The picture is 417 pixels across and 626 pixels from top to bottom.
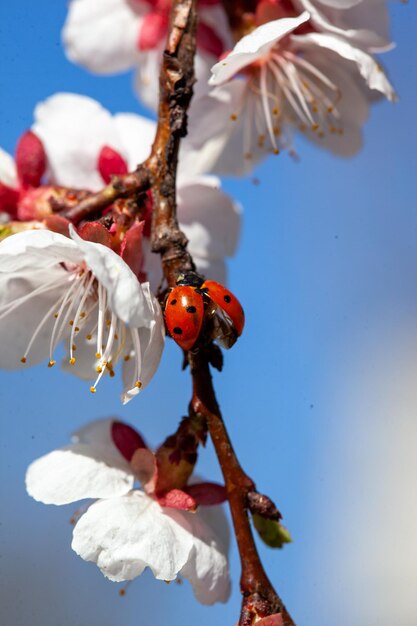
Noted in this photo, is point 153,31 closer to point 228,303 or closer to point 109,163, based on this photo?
point 109,163

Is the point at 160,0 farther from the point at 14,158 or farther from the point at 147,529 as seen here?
the point at 147,529

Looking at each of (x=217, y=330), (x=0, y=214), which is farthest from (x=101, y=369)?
(x=0, y=214)

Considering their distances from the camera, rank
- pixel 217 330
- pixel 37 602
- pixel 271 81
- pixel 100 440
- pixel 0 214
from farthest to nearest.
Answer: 1. pixel 37 602
2. pixel 271 81
3. pixel 0 214
4. pixel 100 440
5. pixel 217 330

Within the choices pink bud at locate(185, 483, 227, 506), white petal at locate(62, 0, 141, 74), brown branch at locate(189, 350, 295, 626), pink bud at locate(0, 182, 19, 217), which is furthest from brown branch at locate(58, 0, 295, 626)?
white petal at locate(62, 0, 141, 74)

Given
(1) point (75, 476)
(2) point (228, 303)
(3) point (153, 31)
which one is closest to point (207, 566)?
(1) point (75, 476)

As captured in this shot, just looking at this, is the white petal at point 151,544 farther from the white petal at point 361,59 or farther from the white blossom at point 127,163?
the white petal at point 361,59

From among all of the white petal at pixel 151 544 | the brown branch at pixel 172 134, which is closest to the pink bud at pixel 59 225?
the brown branch at pixel 172 134
